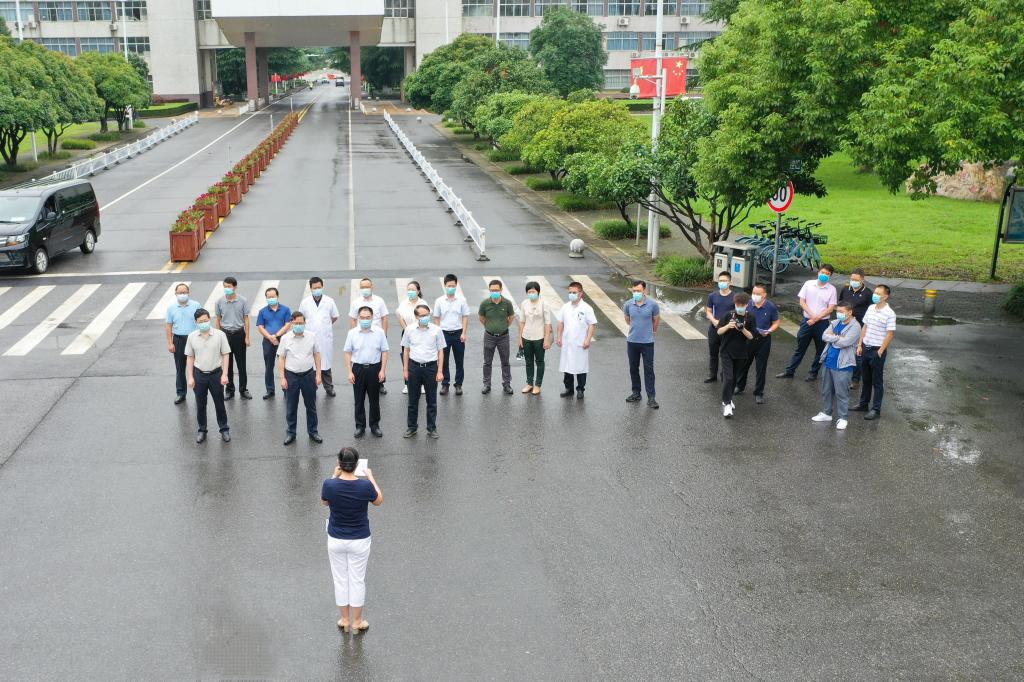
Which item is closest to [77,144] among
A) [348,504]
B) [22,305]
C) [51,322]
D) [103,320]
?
[22,305]

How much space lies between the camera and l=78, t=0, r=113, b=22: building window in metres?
104

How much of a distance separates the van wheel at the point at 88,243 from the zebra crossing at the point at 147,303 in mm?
4214

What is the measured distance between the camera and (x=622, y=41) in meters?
110

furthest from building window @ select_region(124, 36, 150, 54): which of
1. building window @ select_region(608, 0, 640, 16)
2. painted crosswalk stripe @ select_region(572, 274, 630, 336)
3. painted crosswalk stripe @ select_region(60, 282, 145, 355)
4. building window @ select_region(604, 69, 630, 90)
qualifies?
painted crosswalk stripe @ select_region(572, 274, 630, 336)

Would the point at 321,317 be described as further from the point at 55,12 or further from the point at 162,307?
the point at 55,12

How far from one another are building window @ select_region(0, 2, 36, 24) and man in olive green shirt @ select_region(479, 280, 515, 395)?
4318 inches

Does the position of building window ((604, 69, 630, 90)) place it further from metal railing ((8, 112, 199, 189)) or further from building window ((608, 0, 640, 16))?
metal railing ((8, 112, 199, 189))

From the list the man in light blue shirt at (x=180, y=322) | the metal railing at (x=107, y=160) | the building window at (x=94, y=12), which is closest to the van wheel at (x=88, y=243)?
the metal railing at (x=107, y=160)

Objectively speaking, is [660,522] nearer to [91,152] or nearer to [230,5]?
[91,152]

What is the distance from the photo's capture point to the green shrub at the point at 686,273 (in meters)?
22.3

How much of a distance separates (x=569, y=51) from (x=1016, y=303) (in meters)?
71.8

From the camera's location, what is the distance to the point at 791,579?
8820 mm

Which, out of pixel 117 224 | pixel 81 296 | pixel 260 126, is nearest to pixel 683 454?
pixel 81 296

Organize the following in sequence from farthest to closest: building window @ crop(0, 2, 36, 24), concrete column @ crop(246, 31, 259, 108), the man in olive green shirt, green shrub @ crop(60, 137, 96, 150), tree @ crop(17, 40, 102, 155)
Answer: building window @ crop(0, 2, 36, 24), concrete column @ crop(246, 31, 259, 108), green shrub @ crop(60, 137, 96, 150), tree @ crop(17, 40, 102, 155), the man in olive green shirt
